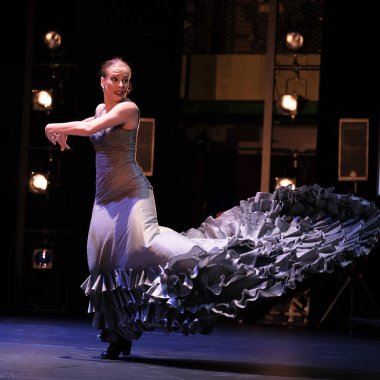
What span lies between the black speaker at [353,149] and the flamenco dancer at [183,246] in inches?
125

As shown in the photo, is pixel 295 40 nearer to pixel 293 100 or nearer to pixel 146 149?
pixel 293 100

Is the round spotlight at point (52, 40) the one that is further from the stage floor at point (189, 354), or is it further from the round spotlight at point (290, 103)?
the stage floor at point (189, 354)

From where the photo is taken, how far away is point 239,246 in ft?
14.9

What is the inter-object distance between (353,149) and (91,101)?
2.39 m

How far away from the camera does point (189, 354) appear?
527cm

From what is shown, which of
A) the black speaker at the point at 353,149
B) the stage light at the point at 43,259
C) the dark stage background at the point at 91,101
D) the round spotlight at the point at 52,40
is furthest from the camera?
the round spotlight at the point at 52,40

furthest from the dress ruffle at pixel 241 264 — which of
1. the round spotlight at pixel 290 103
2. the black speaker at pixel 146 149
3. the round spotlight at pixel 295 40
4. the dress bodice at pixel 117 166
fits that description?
the round spotlight at pixel 295 40

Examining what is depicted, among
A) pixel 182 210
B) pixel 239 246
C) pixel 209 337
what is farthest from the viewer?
pixel 182 210

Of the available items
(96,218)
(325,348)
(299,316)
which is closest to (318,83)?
(299,316)

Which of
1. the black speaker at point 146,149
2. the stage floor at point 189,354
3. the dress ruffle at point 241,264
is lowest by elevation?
the stage floor at point 189,354

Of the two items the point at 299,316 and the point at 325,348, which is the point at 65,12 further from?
the point at 325,348

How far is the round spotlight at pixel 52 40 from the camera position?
8758 mm

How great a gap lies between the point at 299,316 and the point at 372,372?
414 cm

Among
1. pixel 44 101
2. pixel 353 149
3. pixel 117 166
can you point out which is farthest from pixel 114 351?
pixel 44 101
